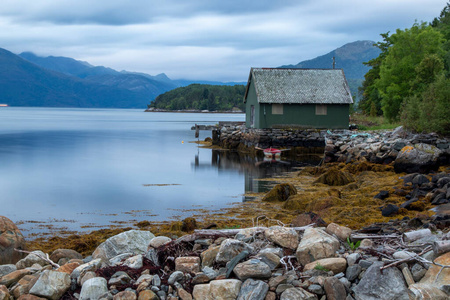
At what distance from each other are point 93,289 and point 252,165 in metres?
23.0

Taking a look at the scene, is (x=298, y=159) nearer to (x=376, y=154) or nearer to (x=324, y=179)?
(x=376, y=154)

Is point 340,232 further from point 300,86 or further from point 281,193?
point 300,86

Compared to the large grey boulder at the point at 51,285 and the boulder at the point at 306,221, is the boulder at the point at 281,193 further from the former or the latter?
the large grey boulder at the point at 51,285

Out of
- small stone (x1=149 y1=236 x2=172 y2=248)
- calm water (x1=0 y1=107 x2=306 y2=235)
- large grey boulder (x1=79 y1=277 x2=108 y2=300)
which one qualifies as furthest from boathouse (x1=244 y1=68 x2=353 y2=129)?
large grey boulder (x1=79 y1=277 x2=108 y2=300)

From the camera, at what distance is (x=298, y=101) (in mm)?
36312

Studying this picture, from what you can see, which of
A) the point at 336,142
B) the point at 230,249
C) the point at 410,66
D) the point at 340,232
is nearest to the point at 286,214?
the point at 340,232

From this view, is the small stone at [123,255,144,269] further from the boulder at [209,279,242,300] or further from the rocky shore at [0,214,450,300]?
the boulder at [209,279,242,300]

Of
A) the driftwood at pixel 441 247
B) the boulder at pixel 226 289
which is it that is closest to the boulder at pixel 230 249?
the boulder at pixel 226 289

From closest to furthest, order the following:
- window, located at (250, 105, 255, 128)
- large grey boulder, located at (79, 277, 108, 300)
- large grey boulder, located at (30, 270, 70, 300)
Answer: large grey boulder, located at (79, 277, 108, 300) < large grey boulder, located at (30, 270, 70, 300) < window, located at (250, 105, 255, 128)

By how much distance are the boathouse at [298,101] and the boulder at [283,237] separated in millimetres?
29358

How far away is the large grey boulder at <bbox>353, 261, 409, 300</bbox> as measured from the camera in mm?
5648

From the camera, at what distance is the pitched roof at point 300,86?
36438 mm

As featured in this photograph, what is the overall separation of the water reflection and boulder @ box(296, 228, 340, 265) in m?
12.1

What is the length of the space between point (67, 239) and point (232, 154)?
25.4 metres
